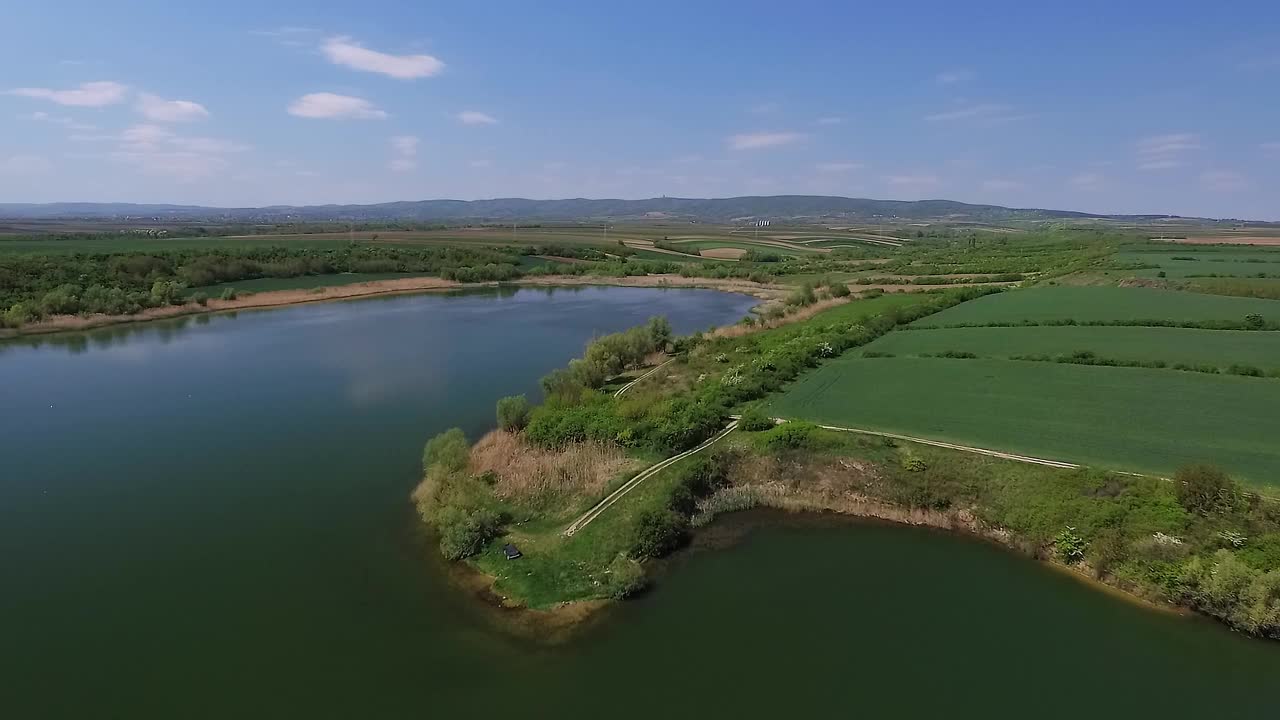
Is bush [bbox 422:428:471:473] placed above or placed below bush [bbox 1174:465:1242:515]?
below

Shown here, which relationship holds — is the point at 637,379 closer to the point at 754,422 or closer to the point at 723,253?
the point at 754,422

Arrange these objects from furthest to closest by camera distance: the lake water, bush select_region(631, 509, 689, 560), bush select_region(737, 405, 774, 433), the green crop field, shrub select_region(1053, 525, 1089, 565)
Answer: the green crop field
bush select_region(737, 405, 774, 433)
bush select_region(631, 509, 689, 560)
shrub select_region(1053, 525, 1089, 565)
the lake water

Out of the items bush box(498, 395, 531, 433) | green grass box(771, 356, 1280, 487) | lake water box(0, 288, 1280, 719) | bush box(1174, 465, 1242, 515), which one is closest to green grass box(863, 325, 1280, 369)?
green grass box(771, 356, 1280, 487)

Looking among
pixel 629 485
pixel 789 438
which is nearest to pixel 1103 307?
pixel 789 438

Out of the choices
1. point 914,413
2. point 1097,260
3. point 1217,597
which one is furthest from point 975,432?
point 1097,260

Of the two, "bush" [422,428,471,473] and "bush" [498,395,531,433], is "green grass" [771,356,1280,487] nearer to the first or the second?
"bush" [498,395,531,433]

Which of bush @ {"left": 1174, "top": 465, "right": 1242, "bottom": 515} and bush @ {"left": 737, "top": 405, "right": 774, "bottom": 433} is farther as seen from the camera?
bush @ {"left": 737, "top": 405, "right": 774, "bottom": 433}

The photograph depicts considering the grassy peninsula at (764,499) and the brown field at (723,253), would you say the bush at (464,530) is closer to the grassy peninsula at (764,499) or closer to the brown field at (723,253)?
the grassy peninsula at (764,499)
